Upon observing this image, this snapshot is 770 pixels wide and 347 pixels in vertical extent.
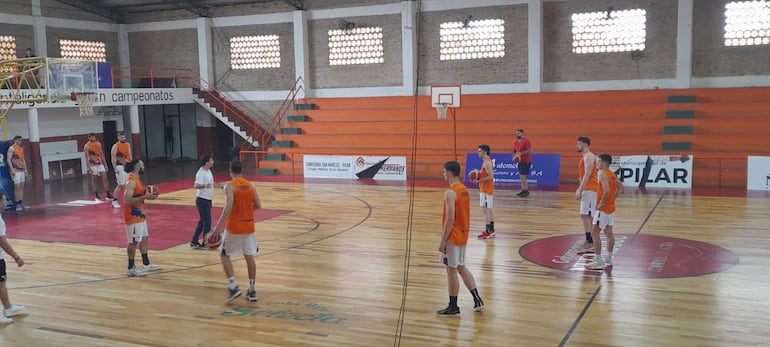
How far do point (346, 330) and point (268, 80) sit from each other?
21.1m

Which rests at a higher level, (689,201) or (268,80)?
(268,80)

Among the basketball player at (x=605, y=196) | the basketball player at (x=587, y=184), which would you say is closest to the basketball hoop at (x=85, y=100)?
the basketball player at (x=587, y=184)

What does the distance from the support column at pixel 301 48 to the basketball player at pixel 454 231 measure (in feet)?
63.9

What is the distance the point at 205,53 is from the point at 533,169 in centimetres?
1516

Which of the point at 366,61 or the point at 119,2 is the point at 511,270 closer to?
Result: the point at 366,61

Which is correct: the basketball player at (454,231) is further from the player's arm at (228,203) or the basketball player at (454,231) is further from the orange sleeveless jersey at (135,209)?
the orange sleeveless jersey at (135,209)

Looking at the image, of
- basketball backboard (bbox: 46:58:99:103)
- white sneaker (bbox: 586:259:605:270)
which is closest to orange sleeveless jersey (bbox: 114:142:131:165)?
basketball backboard (bbox: 46:58:99:103)

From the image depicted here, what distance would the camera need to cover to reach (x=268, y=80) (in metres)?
27.4

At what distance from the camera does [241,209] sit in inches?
328

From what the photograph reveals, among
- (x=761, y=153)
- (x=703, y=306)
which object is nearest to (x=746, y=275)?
(x=703, y=306)

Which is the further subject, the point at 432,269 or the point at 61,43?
the point at 61,43

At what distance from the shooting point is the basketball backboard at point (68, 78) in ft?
55.0

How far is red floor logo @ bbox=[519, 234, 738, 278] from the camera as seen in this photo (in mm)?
9516

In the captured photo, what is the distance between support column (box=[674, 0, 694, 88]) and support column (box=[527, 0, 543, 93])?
428 centimetres
